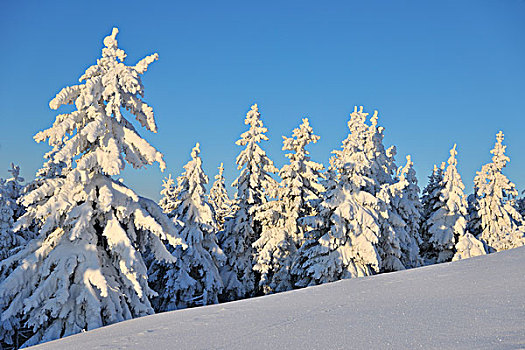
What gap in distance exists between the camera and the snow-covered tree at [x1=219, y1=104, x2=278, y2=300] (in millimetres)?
26297

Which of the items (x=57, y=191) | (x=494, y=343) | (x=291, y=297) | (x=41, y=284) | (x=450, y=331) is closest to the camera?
(x=494, y=343)

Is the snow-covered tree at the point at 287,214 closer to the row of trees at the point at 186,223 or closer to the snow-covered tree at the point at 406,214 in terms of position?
the row of trees at the point at 186,223

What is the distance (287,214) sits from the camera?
2533cm

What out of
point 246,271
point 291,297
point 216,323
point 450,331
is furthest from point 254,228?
point 450,331

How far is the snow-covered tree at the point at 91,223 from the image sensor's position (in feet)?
33.6

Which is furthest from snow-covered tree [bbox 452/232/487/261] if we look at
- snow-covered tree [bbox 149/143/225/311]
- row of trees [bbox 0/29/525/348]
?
snow-covered tree [bbox 149/143/225/311]

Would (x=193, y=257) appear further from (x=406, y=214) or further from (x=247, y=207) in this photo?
(x=406, y=214)

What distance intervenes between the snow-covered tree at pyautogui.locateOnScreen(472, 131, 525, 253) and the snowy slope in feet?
86.6

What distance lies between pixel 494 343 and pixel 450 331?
2.05 feet

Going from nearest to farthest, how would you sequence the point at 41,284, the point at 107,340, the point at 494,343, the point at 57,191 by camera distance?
the point at 494,343
the point at 107,340
the point at 41,284
the point at 57,191

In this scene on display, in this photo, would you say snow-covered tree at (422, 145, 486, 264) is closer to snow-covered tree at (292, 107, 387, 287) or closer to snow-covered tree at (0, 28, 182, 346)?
snow-covered tree at (292, 107, 387, 287)

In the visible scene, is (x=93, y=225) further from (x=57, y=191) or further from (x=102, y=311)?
(x=102, y=311)

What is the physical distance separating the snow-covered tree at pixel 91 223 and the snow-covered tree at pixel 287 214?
13322mm

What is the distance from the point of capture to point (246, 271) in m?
26.3
